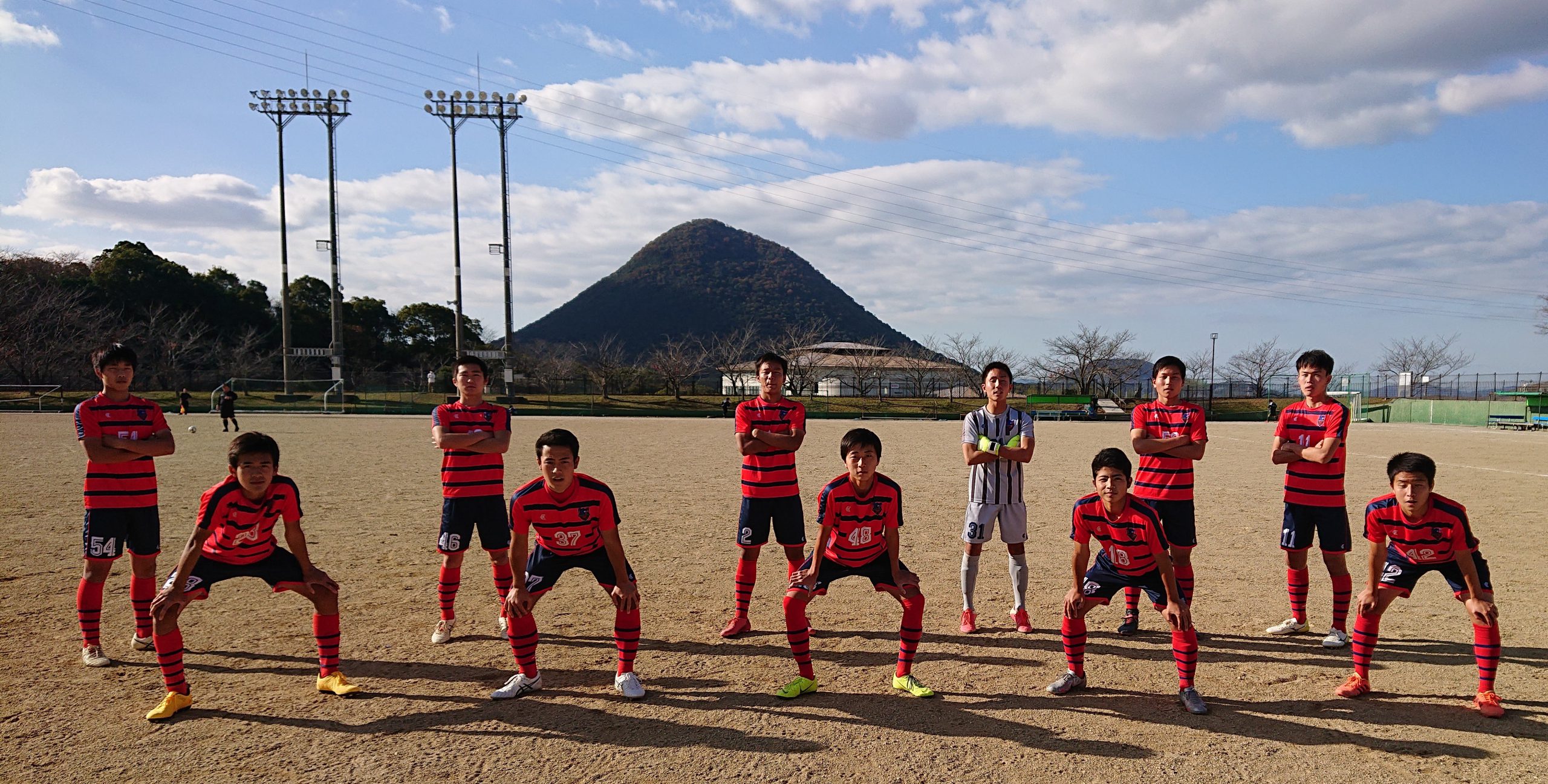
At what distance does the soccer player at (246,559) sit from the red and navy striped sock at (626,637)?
1.48 metres

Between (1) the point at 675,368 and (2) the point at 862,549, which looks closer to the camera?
(2) the point at 862,549

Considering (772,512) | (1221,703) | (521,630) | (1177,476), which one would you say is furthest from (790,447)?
(1221,703)

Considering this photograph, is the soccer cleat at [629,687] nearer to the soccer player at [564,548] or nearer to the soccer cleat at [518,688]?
the soccer player at [564,548]

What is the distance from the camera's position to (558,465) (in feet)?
14.3

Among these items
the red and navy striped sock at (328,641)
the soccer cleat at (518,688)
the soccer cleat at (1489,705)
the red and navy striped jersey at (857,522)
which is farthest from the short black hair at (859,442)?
the soccer cleat at (1489,705)

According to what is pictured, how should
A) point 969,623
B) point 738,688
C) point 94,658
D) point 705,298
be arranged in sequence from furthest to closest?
point 705,298 < point 969,623 < point 94,658 < point 738,688

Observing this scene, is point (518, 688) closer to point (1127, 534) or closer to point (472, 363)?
point (472, 363)

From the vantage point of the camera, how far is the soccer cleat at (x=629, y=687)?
4.42 m

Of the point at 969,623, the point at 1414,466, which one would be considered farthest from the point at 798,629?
the point at 1414,466

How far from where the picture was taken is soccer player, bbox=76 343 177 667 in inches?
190

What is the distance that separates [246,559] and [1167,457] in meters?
5.57

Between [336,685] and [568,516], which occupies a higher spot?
[568,516]

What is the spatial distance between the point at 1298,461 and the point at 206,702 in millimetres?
6816

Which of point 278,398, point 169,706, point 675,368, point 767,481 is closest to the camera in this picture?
point 169,706
